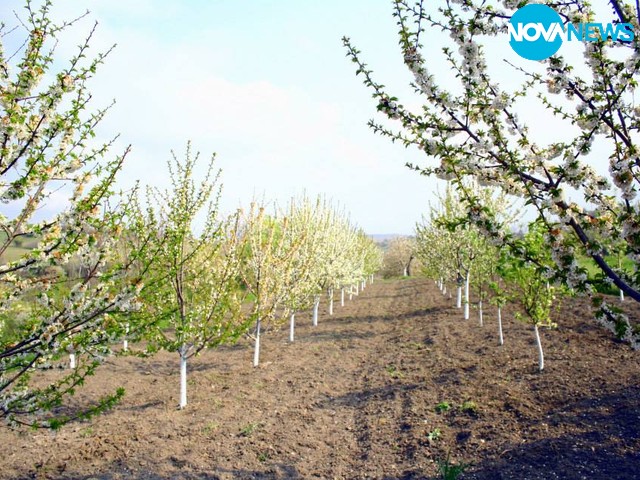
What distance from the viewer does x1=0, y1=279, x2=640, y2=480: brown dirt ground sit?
18.9ft

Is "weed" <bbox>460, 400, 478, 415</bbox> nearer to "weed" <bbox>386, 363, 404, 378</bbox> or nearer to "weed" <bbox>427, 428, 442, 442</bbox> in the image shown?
"weed" <bbox>427, 428, 442, 442</bbox>

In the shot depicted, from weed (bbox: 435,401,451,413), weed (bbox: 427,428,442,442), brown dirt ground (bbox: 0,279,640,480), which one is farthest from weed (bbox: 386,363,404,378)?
weed (bbox: 427,428,442,442)

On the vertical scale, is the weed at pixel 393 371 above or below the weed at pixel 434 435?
above

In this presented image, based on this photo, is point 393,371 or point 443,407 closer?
point 443,407

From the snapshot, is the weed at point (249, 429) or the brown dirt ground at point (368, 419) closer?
the brown dirt ground at point (368, 419)

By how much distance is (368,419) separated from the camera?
299 inches

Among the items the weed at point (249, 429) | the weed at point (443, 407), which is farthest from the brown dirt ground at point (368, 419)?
the weed at point (443, 407)

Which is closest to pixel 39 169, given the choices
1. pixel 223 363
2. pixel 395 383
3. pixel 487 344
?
pixel 395 383

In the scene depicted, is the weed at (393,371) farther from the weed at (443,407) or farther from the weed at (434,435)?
the weed at (434,435)

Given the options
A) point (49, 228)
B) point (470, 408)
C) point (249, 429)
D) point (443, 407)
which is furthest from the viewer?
point (443, 407)

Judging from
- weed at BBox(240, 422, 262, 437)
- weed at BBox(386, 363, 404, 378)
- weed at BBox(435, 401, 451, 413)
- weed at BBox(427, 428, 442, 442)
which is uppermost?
weed at BBox(386, 363, 404, 378)

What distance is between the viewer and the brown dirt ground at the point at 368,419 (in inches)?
227

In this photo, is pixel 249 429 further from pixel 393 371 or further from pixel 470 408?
pixel 393 371

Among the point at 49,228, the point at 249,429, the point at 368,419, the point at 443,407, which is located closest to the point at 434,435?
the point at 443,407
